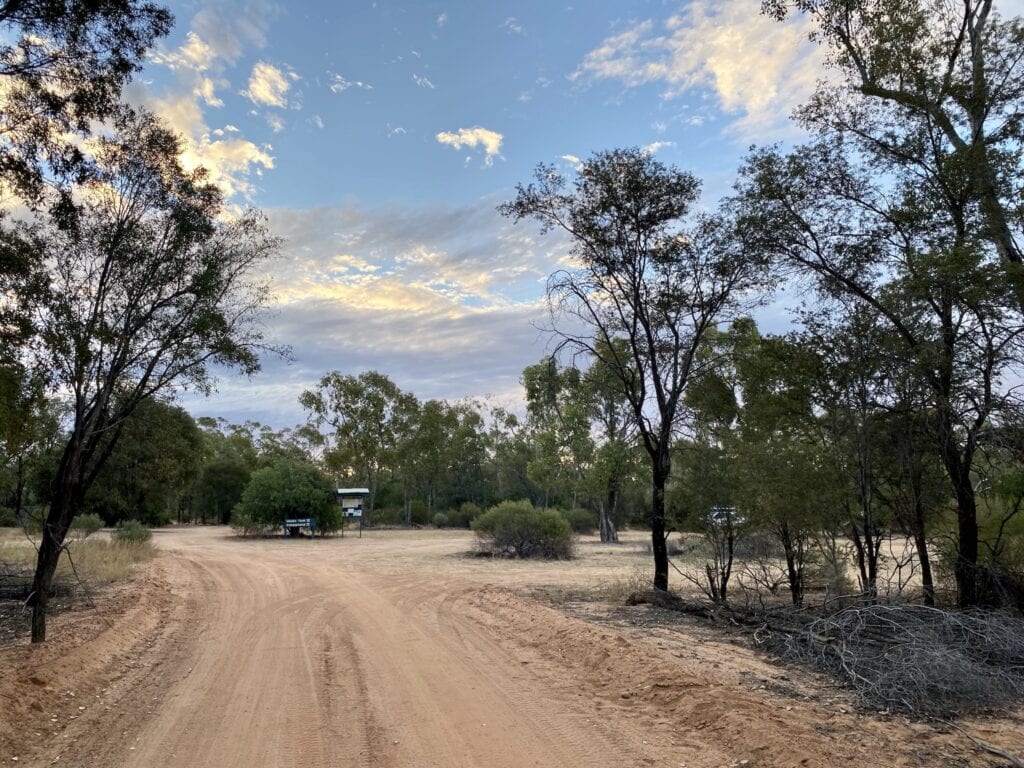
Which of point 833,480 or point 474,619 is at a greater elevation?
point 833,480

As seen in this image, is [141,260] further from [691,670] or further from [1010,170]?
[1010,170]

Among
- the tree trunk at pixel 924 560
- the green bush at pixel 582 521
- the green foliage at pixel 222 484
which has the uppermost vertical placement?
the green foliage at pixel 222 484

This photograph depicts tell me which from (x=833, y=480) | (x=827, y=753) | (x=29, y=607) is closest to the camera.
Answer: (x=827, y=753)

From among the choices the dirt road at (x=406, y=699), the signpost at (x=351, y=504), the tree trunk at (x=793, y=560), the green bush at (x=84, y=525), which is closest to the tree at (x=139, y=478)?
the green bush at (x=84, y=525)

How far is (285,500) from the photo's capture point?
3722cm

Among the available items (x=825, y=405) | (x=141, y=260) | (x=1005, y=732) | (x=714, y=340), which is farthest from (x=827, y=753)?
(x=714, y=340)

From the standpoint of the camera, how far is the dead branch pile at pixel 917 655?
6.32m

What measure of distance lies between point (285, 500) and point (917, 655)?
1381 inches

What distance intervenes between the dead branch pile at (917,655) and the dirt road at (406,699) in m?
0.70

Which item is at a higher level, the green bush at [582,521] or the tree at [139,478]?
the tree at [139,478]

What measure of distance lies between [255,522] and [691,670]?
1370 inches

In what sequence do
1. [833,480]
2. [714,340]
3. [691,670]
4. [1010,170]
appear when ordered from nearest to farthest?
[691,670] → [1010,170] → [833,480] → [714,340]

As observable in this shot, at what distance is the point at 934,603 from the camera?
36.1ft

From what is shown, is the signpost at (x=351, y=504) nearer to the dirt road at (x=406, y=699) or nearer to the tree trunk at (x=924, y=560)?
the dirt road at (x=406, y=699)
